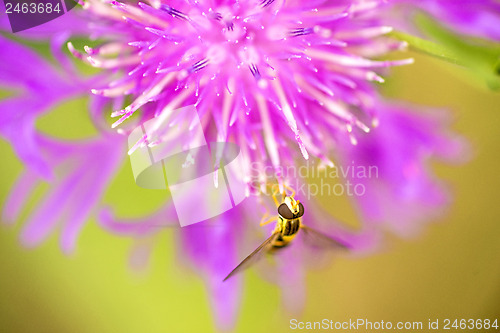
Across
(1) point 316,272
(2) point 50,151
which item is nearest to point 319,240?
(1) point 316,272

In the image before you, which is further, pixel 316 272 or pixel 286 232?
pixel 316 272

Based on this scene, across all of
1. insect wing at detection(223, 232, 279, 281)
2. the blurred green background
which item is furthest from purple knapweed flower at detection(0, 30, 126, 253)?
insect wing at detection(223, 232, 279, 281)

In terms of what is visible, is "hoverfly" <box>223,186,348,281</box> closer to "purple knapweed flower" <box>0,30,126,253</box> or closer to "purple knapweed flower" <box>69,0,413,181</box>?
"purple knapweed flower" <box>69,0,413,181</box>

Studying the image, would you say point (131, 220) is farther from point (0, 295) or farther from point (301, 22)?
point (301, 22)

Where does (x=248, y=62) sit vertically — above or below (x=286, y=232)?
above

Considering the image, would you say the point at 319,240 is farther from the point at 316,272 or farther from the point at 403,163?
the point at 403,163

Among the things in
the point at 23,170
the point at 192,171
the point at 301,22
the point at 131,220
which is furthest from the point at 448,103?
the point at 23,170

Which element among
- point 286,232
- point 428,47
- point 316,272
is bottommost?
point 316,272
